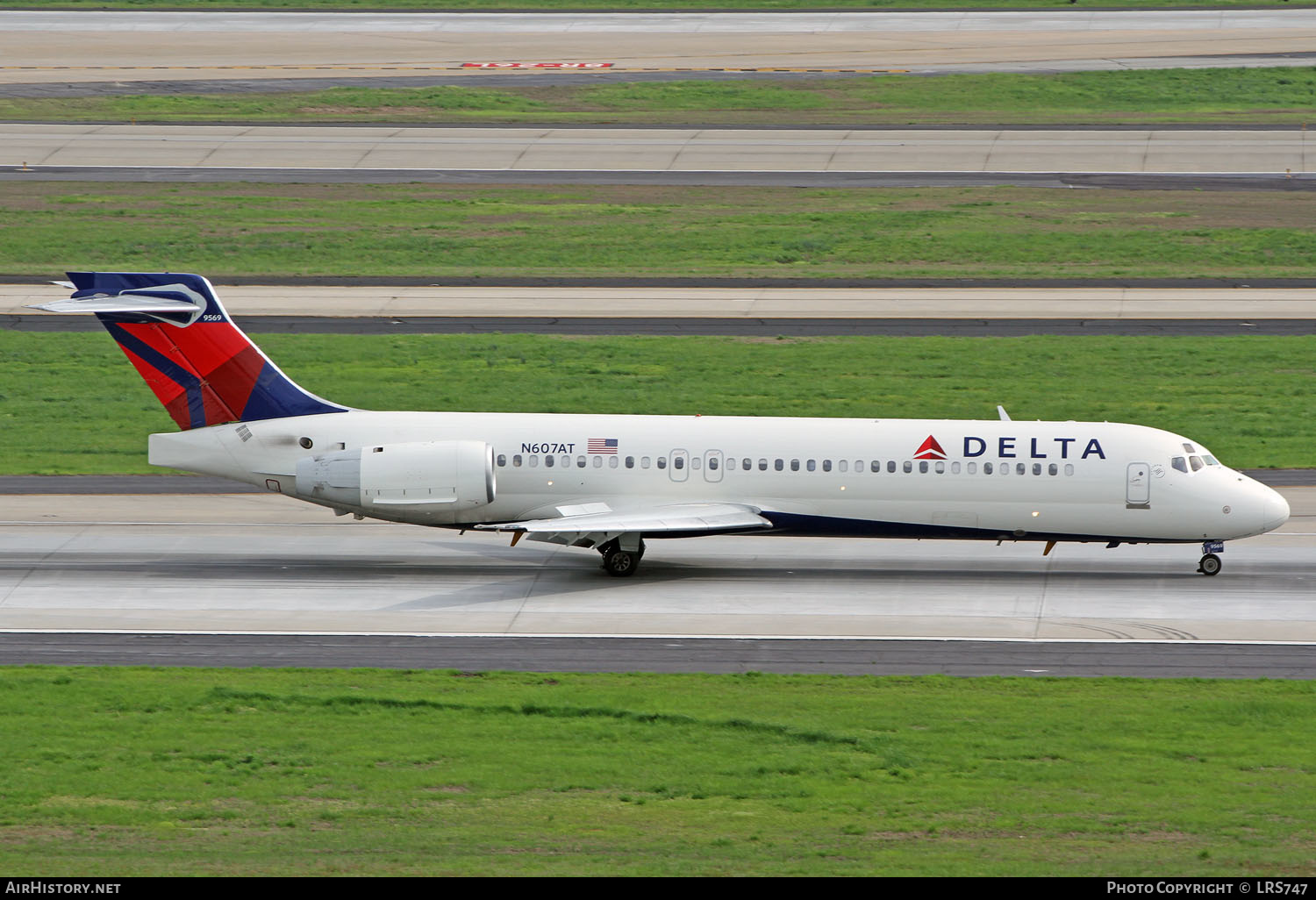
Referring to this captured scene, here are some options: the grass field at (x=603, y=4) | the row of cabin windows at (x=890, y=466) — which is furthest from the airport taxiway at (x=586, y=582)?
the grass field at (x=603, y=4)

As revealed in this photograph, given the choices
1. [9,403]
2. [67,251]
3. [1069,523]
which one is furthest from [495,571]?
[67,251]

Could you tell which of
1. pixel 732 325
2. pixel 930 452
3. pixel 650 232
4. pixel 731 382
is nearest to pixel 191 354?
pixel 930 452

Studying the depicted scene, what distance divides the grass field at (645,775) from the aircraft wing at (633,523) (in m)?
6.49

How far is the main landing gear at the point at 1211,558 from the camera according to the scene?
3694cm

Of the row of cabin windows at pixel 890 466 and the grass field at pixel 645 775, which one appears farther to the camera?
the row of cabin windows at pixel 890 466

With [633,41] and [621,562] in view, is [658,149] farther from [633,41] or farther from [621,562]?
[621,562]

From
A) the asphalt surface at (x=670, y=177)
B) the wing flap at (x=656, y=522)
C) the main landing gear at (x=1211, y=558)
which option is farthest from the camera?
the asphalt surface at (x=670, y=177)

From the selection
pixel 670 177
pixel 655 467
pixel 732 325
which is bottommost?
pixel 655 467

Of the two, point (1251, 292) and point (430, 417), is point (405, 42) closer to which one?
point (1251, 292)

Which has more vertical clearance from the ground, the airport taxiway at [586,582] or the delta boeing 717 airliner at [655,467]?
the delta boeing 717 airliner at [655,467]

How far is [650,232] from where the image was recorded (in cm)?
7112

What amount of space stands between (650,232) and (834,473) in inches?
1429

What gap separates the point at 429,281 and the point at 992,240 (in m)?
23.4

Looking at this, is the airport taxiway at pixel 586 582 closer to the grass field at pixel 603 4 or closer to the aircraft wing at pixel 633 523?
the aircraft wing at pixel 633 523
